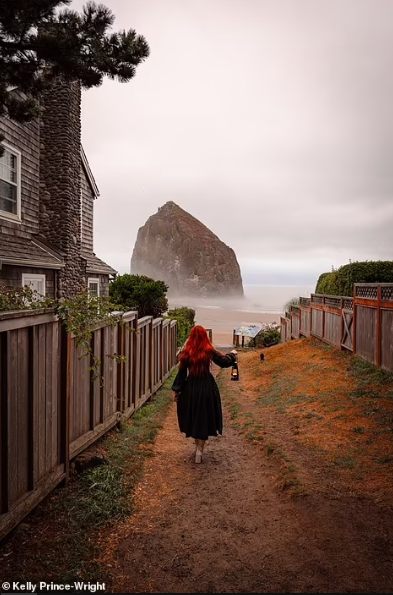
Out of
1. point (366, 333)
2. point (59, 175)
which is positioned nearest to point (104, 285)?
point (59, 175)

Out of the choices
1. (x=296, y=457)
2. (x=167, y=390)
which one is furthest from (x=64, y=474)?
(x=167, y=390)

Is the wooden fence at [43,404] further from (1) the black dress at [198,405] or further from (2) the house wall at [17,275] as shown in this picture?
(2) the house wall at [17,275]

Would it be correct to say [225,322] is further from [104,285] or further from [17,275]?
[17,275]

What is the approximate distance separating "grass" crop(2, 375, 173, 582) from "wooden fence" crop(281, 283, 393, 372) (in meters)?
6.23

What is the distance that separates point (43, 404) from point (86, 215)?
60.8ft

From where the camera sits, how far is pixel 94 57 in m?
4.24

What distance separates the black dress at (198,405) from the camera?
6148 millimetres

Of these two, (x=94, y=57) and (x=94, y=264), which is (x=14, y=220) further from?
(x=94, y=57)

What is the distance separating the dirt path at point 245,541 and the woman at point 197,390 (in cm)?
89

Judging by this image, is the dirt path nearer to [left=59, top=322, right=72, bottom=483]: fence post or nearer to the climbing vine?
[left=59, top=322, right=72, bottom=483]: fence post

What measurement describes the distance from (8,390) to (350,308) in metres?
11.4

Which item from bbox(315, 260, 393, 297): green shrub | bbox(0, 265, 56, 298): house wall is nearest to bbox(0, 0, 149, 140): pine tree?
bbox(0, 265, 56, 298): house wall

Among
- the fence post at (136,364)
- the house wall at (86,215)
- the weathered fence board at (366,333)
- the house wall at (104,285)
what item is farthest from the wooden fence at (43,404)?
the house wall at (86,215)

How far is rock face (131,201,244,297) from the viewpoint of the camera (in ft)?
428
